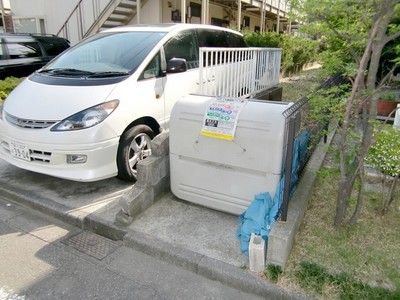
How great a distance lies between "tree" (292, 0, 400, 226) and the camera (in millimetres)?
2203

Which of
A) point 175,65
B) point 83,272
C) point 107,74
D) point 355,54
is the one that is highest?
point 355,54

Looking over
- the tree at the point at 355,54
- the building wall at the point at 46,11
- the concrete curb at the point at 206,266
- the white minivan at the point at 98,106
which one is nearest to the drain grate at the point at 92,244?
the concrete curb at the point at 206,266

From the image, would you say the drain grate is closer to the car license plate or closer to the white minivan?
the white minivan

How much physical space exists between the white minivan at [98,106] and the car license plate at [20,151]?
1 centimetres

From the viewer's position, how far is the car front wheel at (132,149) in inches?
138

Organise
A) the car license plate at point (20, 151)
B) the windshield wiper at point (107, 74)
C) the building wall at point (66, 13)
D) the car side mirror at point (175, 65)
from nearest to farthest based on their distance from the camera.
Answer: the car license plate at point (20, 151) → the windshield wiper at point (107, 74) → the car side mirror at point (175, 65) → the building wall at point (66, 13)

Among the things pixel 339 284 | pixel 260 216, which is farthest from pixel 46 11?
pixel 339 284

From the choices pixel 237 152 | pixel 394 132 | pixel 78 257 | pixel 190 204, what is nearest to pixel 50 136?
pixel 78 257

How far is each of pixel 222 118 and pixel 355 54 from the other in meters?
1.21

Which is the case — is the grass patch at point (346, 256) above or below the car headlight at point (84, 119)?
below

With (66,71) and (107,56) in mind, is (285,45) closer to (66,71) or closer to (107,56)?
(107,56)

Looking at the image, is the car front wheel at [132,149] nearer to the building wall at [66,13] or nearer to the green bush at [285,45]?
the green bush at [285,45]

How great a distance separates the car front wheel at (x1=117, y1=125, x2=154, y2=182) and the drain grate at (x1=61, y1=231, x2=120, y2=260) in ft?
2.69

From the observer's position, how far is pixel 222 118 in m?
2.85
